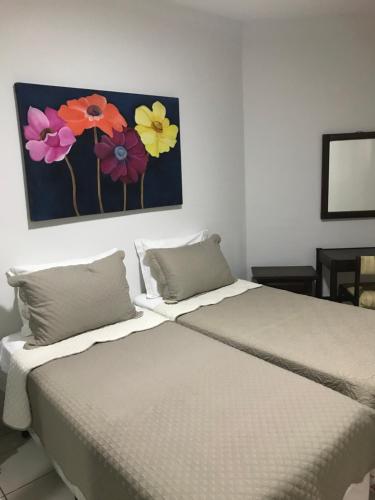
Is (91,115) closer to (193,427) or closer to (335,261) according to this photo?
(193,427)

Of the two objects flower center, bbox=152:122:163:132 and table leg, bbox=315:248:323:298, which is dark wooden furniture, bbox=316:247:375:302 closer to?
table leg, bbox=315:248:323:298

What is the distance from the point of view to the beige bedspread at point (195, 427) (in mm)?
1123

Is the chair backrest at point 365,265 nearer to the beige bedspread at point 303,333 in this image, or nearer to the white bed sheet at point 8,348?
the beige bedspread at point 303,333

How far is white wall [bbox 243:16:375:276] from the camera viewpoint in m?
3.17

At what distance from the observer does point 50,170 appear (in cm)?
224

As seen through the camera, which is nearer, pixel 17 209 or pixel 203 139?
pixel 17 209

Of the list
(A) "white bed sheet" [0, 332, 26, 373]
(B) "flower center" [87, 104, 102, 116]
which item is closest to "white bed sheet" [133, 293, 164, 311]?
(A) "white bed sheet" [0, 332, 26, 373]

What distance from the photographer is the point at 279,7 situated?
290 centimetres

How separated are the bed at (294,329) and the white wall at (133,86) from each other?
2.00 ft

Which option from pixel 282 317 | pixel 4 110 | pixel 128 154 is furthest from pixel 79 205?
pixel 282 317

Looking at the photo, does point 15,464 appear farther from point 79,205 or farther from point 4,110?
point 4,110

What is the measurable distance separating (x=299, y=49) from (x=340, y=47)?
12.7 inches

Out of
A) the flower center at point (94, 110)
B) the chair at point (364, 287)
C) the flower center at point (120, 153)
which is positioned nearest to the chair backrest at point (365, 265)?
the chair at point (364, 287)

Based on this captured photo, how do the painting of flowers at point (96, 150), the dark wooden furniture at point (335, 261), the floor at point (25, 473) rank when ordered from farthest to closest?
the dark wooden furniture at point (335, 261) → the painting of flowers at point (96, 150) → the floor at point (25, 473)
